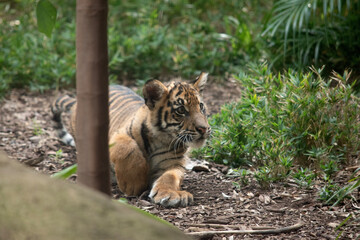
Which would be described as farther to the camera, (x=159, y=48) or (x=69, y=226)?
(x=159, y=48)

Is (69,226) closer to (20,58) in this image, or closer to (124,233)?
(124,233)

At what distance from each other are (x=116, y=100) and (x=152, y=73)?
240 centimetres

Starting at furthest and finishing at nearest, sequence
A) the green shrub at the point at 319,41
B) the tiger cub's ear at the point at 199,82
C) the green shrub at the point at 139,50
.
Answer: the green shrub at the point at 139,50 → the green shrub at the point at 319,41 → the tiger cub's ear at the point at 199,82

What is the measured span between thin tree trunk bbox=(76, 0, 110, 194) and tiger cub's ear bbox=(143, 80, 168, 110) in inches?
87.4

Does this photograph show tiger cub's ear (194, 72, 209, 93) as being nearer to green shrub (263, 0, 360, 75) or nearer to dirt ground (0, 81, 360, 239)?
dirt ground (0, 81, 360, 239)

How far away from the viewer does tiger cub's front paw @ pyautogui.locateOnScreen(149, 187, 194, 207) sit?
146 inches

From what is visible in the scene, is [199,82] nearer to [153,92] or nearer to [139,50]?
[153,92]

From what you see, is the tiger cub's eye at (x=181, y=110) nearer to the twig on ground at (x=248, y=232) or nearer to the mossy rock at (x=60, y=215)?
the twig on ground at (x=248, y=232)

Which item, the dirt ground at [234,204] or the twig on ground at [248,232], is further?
the dirt ground at [234,204]

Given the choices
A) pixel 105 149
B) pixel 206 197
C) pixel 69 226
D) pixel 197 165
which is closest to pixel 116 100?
pixel 197 165

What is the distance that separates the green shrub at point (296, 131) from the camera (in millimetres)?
4055

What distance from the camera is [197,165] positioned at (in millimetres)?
4641

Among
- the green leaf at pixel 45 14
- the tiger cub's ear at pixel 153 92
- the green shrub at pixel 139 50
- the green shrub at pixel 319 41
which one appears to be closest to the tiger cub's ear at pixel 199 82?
the tiger cub's ear at pixel 153 92

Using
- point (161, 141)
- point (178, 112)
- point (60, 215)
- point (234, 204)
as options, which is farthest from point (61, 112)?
point (60, 215)
